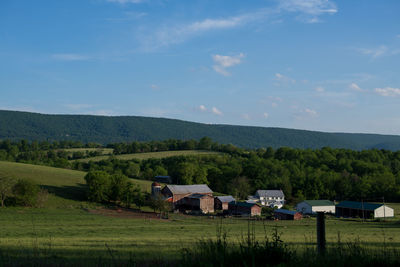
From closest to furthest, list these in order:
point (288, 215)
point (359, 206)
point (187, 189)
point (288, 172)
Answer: point (288, 215) < point (359, 206) < point (187, 189) < point (288, 172)

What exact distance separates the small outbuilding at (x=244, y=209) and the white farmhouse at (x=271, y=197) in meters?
19.7

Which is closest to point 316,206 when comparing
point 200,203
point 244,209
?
point 244,209

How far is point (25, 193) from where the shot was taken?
70812 millimetres

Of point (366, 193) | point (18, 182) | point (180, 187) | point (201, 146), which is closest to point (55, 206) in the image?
point (18, 182)

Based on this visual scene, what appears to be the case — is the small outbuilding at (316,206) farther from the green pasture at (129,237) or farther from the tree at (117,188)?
the green pasture at (129,237)

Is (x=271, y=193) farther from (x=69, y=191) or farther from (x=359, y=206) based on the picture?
(x=69, y=191)

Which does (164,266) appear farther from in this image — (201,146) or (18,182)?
(201,146)

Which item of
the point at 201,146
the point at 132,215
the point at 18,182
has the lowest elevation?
the point at 132,215

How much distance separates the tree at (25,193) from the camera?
231 ft

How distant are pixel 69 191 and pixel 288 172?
7139cm

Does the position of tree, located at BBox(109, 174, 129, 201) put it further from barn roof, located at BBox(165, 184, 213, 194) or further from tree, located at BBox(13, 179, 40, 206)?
tree, located at BBox(13, 179, 40, 206)

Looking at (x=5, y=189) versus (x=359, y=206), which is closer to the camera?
(x=5, y=189)

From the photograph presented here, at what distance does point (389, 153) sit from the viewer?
158m

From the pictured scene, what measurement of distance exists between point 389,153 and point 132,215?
127 metres
